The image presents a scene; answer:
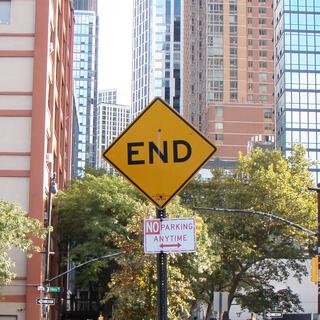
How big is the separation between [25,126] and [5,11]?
6698 mm

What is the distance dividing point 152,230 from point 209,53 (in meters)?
144

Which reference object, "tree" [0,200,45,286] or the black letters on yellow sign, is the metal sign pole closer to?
the black letters on yellow sign

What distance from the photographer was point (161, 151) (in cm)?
746

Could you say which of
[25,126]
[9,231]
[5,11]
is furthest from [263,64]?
[9,231]

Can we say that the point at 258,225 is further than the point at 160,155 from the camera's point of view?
Yes

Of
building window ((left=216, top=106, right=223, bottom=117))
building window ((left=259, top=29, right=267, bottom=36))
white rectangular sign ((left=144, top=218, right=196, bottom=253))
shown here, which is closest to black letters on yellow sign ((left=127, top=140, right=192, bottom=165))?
white rectangular sign ((left=144, top=218, right=196, bottom=253))

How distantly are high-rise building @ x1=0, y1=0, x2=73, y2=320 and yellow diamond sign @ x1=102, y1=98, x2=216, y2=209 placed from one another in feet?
99.6

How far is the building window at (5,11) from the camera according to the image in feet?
133

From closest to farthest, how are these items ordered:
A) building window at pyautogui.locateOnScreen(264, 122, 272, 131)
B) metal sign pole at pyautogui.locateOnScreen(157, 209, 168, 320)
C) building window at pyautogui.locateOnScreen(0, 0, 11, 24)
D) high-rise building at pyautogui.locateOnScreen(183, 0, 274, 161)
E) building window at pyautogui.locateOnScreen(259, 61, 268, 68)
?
metal sign pole at pyautogui.locateOnScreen(157, 209, 168, 320) < building window at pyautogui.locateOnScreen(0, 0, 11, 24) < building window at pyautogui.locateOnScreen(264, 122, 272, 131) < high-rise building at pyautogui.locateOnScreen(183, 0, 274, 161) < building window at pyautogui.locateOnScreen(259, 61, 268, 68)

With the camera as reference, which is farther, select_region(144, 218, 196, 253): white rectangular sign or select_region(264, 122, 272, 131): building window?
select_region(264, 122, 272, 131): building window

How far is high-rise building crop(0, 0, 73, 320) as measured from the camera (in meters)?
37.4

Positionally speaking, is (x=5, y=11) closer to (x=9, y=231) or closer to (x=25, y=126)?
(x=25, y=126)

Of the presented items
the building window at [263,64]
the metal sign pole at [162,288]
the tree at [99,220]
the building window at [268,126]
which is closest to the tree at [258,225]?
the tree at [99,220]

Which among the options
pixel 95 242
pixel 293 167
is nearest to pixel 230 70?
pixel 293 167
